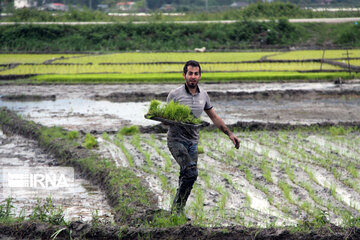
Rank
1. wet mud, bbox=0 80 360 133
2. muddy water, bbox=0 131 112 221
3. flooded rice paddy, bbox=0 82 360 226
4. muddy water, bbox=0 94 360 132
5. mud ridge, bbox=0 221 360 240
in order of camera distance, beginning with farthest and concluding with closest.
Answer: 1. muddy water, bbox=0 94 360 132
2. wet mud, bbox=0 80 360 133
3. muddy water, bbox=0 131 112 221
4. flooded rice paddy, bbox=0 82 360 226
5. mud ridge, bbox=0 221 360 240

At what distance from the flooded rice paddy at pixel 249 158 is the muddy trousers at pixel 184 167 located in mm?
285

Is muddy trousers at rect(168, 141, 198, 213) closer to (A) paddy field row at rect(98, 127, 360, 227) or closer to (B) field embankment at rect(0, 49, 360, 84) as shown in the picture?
(A) paddy field row at rect(98, 127, 360, 227)

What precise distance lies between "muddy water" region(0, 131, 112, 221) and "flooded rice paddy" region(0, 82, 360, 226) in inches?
2.1

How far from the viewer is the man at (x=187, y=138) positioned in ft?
16.8

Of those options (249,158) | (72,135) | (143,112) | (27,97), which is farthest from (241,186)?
(27,97)

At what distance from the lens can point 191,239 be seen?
15.0 feet

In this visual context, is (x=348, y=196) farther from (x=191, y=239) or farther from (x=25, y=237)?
(x=25, y=237)

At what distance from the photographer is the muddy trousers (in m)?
5.13

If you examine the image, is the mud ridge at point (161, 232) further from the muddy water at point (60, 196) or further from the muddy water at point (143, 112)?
the muddy water at point (143, 112)

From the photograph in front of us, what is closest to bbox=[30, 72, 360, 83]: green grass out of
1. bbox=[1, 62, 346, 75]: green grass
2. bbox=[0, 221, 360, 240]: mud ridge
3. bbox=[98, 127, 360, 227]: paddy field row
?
bbox=[1, 62, 346, 75]: green grass

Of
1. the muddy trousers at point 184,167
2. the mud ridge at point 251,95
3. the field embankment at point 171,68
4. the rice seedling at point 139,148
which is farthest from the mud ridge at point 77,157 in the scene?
the field embankment at point 171,68

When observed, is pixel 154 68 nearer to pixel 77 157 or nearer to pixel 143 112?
pixel 143 112

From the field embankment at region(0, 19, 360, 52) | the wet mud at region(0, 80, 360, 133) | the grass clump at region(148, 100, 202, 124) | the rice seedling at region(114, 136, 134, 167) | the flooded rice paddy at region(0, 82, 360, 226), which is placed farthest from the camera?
the field embankment at region(0, 19, 360, 52)

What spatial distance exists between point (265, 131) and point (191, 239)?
7.01m
